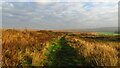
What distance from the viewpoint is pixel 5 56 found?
560 cm

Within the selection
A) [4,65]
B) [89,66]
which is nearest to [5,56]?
[4,65]

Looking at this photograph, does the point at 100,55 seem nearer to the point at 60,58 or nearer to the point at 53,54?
the point at 60,58

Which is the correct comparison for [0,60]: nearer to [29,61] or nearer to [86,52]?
[29,61]

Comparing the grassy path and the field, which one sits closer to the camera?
the field

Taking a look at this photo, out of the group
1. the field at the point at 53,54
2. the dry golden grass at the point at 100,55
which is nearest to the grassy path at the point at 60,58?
the field at the point at 53,54

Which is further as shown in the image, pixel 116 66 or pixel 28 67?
pixel 28 67

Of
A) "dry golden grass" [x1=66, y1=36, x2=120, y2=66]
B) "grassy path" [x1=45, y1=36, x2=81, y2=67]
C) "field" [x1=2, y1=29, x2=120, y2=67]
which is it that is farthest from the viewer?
"grassy path" [x1=45, y1=36, x2=81, y2=67]

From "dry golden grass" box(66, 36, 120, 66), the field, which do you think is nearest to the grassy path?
the field

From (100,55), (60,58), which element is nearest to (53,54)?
(60,58)

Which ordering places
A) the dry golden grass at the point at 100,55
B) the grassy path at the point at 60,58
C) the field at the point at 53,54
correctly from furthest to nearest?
the grassy path at the point at 60,58 → the field at the point at 53,54 → the dry golden grass at the point at 100,55

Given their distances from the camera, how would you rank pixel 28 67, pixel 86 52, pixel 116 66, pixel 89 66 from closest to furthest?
pixel 116 66
pixel 28 67
pixel 89 66
pixel 86 52

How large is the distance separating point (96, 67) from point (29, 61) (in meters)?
3.22

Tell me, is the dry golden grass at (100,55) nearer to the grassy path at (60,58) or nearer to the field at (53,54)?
the field at (53,54)

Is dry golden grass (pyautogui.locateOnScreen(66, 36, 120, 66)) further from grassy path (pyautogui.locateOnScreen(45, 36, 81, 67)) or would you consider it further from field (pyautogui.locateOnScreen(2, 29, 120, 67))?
grassy path (pyautogui.locateOnScreen(45, 36, 81, 67))
